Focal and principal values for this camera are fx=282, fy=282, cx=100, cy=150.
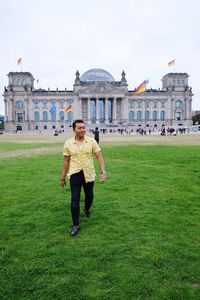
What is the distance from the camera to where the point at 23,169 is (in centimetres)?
1274

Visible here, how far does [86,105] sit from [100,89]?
8.34m

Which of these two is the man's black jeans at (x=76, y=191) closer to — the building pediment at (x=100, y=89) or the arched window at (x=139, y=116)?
the building pediment at (x=100, y=89)

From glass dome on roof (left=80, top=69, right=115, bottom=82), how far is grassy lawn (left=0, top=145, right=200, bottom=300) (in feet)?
369

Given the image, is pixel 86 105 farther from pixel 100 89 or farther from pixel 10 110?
pixel 10 110

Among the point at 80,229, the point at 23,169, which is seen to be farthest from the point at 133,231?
the point at 23,169

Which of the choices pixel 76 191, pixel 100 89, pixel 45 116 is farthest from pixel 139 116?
pixel 76 191

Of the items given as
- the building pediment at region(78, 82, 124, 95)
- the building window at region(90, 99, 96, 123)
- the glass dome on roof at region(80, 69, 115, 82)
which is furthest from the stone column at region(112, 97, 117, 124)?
the glass dome on roof at region(80, 69, 115, 82)

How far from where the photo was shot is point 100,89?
104188 mm

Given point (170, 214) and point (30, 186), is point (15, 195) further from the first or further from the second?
point (170, 214)

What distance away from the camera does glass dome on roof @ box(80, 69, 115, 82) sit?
117512 mm

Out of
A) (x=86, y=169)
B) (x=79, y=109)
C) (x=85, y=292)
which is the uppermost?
(x=79, y=109)

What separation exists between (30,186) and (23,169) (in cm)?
364

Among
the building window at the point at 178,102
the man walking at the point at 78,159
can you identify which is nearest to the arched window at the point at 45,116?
the building window at the point at 178,102

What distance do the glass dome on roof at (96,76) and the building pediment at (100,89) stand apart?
14.1 meters
